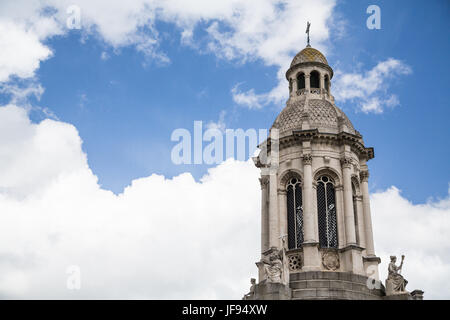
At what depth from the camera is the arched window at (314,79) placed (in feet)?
148

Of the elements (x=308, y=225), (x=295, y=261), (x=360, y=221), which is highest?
(x=360, y=221)

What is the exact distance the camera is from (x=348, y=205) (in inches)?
1543

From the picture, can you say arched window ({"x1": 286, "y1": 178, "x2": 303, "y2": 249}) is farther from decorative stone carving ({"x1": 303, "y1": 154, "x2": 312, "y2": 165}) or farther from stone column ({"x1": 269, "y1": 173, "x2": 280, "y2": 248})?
decorative stone carving ({"x1": 303, "y1": 154, "x2": 312, "y2": 165})

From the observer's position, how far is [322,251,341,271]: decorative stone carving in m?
37.3

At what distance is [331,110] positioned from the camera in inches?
1682

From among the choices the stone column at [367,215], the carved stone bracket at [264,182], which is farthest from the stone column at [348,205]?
the carved stone bracket at [264,182]

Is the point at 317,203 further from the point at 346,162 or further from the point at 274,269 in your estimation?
the point at 274,269

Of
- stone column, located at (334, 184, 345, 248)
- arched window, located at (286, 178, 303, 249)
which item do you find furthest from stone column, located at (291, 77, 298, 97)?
stone column, located at (334, 184, 345, 248)

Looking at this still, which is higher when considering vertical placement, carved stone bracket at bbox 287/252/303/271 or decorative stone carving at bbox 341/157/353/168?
decorative stone carving at bbox 341/157/353/168

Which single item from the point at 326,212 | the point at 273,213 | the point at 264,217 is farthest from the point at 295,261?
the point at 264,217

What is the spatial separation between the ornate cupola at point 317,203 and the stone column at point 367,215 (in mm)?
70

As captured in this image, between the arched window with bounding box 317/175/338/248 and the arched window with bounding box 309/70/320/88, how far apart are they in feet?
28.1

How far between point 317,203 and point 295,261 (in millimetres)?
4662
